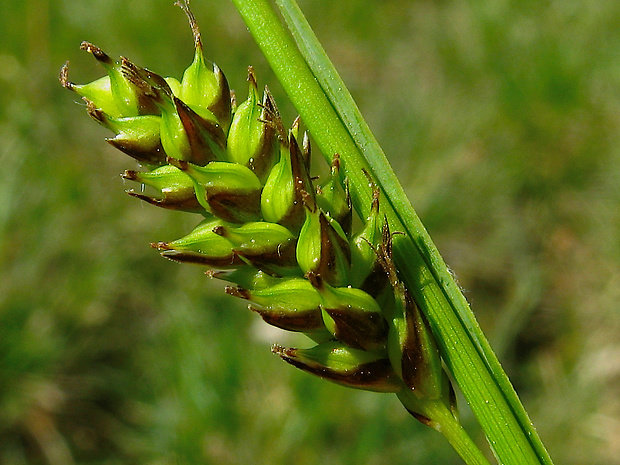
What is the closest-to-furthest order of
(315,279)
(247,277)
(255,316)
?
(315,279) → (247,277) → (255,316)

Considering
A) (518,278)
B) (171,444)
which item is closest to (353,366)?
(171,444)

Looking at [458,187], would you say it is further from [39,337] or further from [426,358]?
[426,358]

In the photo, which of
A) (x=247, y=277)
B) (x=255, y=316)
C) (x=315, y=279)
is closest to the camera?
(x=315, y=279)

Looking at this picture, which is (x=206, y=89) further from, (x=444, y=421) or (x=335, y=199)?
(x=444, y=421)

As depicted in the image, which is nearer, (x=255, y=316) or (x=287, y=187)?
(x=287, y=187)

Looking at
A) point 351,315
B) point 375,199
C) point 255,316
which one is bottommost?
point 255,316

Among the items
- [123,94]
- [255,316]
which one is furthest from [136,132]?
[255,316]

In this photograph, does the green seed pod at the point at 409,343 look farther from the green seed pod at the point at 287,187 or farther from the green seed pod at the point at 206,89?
the green seed pod at the point at 206,89

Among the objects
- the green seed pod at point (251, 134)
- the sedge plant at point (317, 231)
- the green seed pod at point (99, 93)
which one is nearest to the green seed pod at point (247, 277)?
the sedge plant at point (317, 231)
